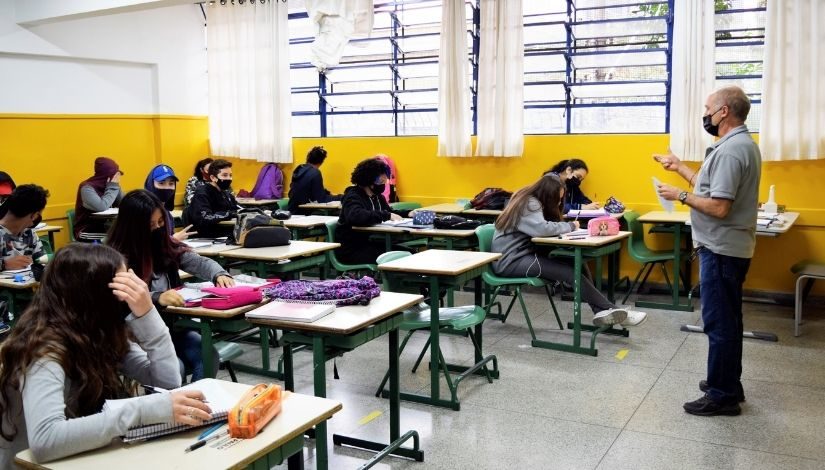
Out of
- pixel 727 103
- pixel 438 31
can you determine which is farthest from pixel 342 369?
pixel 438 31

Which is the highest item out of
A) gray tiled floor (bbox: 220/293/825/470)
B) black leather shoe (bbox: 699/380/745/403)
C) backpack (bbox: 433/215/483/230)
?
backpack (bbox: 433/215/483/230)

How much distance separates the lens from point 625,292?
24.4 feet

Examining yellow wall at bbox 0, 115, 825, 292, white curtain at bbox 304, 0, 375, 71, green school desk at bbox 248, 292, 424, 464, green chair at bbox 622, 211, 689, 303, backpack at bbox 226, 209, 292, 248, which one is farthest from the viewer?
white curtain at bbox 304, 0, 375, 71

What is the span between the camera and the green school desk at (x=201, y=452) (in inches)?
70.3

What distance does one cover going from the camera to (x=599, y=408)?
4223 mm

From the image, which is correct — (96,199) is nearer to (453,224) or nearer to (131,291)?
(453,224)

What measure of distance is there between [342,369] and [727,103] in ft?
9.36

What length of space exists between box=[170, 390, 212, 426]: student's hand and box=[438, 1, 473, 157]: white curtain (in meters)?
6.54

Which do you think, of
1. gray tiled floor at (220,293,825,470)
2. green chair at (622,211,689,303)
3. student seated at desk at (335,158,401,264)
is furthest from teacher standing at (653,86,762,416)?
student seated at desk at (335,158,401,264)

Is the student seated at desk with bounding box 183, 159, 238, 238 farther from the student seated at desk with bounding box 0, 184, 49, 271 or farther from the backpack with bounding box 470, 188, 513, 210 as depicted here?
the backpack with bounding box 470, 188, 513, 210

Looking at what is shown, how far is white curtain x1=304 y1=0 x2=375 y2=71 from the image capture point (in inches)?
291

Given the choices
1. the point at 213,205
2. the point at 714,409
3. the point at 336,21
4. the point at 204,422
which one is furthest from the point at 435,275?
the point at 336,21

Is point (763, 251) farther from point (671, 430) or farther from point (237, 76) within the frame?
point (237, 76)

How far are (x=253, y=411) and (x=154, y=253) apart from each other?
2.08 metres
